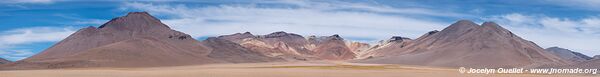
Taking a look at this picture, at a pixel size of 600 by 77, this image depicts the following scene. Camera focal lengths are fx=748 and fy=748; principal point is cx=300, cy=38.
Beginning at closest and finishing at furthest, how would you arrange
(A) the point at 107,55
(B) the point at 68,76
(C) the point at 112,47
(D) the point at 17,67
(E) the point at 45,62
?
(B) the point at 68,76 < (D) the point at 17,67 < (E) the point at 45,62 < (A) the point at 107,55 < (C) the point at 112,47

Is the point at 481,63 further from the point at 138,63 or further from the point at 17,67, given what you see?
the point at 17,67

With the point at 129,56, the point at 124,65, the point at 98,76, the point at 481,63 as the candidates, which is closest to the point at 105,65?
the point at 124,65

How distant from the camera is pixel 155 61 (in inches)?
7598

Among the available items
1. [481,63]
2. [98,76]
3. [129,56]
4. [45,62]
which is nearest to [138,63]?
[129,56]

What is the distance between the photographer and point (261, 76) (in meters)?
48.3

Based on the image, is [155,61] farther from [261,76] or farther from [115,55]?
A: [261,76]

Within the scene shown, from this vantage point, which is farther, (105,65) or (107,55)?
(107,55)

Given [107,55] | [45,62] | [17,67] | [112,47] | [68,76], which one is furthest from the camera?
[112,47]

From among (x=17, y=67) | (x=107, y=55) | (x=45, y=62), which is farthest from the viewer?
(x=107, y=55)

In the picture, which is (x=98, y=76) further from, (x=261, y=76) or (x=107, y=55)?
(x=107, y=55)

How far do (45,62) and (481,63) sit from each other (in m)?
110

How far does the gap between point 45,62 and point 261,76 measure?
138 meters

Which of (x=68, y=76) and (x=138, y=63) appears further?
(x=138, y=63)

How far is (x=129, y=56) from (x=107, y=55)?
5762mm
